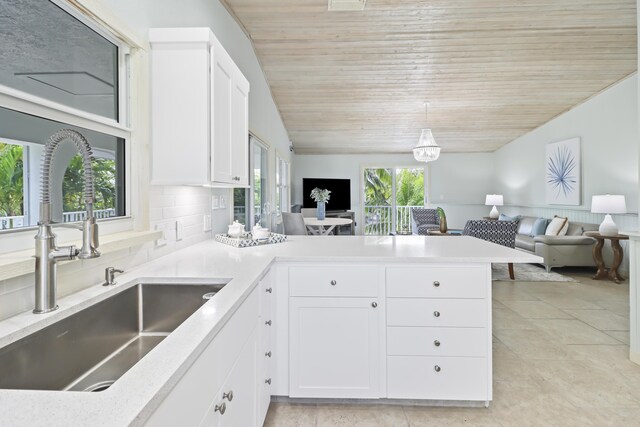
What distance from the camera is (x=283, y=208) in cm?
686

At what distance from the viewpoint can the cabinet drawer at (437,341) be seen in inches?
76.2

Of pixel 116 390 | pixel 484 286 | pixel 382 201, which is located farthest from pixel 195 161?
pixel 382 201

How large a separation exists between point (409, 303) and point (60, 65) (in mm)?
1844

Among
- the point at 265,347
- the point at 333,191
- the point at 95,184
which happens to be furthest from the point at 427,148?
the point at 95,184

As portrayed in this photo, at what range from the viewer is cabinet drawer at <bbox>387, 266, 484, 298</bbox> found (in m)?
1.92

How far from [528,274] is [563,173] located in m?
2.35

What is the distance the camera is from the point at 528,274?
5.40 meters

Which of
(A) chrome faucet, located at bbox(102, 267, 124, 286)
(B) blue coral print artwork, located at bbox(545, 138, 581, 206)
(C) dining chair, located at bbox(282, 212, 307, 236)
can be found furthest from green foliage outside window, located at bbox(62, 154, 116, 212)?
(B) blue coral print artwork, located at bbox(545, 138, 581, 206)

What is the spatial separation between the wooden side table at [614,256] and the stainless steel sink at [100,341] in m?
5.45

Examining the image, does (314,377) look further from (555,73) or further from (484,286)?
(555,73)

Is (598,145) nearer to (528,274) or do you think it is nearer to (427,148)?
(528,274)

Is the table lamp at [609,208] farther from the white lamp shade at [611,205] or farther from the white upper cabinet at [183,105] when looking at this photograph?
the white upper cabinet at [183,105]

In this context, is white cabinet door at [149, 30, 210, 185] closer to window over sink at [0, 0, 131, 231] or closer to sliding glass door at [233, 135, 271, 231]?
window over sink at [0, 0, 131, 231]

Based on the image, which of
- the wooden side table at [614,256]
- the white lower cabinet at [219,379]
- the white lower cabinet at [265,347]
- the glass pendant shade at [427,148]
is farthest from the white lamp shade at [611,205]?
the white lower cabinet at [219,379]
